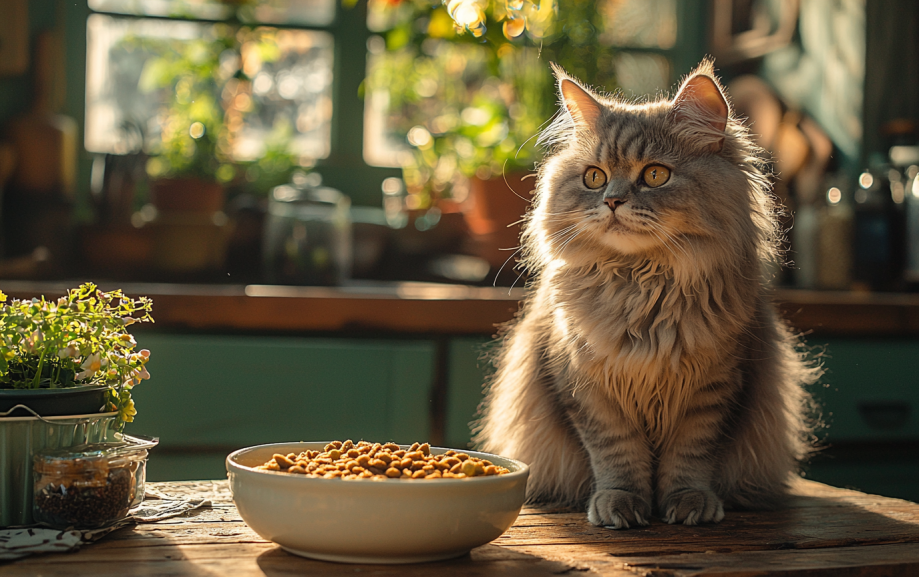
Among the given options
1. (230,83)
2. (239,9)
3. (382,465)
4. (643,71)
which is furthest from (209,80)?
(382,465)

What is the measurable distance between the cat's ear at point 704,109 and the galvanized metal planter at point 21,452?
85 cm

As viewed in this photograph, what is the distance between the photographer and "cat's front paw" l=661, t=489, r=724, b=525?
3.51ft

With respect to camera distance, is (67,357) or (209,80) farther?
(209,80)

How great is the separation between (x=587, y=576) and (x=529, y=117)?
1.88 metres

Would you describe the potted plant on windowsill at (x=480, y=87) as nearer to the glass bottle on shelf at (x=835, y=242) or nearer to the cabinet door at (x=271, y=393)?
the cabinet door at (x=271, y=393)

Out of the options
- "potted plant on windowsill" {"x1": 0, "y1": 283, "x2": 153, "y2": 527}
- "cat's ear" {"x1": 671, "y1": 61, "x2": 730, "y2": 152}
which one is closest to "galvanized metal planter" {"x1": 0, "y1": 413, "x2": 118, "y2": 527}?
"potted plant on windowsill" {"x1": 0, "y1": 283, "x2": 153, "y2": 527}

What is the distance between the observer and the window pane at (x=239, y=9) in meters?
2.81

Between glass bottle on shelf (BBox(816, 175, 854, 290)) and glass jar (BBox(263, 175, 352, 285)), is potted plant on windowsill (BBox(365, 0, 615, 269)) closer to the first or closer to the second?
glass jar (BBox(263, 175, 352, 285))

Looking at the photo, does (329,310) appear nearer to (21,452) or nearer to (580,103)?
(580,103)

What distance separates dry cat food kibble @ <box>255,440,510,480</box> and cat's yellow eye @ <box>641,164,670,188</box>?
0.44 m

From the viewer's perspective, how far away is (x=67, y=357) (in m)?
0.95

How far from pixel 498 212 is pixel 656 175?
3.91 feet


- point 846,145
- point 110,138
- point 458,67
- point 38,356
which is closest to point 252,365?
point 38,356

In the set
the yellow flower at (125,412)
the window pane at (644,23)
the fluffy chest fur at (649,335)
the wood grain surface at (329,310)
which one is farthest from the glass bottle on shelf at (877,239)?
the yellow flower at (125,412)
